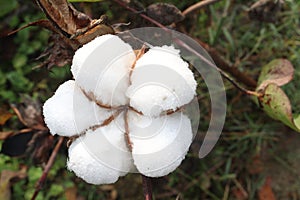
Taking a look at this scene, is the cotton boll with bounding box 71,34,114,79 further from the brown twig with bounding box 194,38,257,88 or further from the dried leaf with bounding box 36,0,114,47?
the brown twig with bounding box 194,38,257,88

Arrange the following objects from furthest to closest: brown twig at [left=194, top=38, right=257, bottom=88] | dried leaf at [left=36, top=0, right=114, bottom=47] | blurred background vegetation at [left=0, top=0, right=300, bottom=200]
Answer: blurred background vegetation at [left=0, top=0, right=300, bottom=200]
brown twig at [left=194, top=38, right=257, bottom=88]
dried leaf at [left=36, top=0, right=114, bottom=47]

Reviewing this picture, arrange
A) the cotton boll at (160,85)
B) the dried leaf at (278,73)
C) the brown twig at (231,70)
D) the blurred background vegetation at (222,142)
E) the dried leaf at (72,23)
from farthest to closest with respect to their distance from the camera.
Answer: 1. the blurred background vegetation at (222,142)
2. the brown twig at (231,70)
3. the dried leaf at (278,73)
4. the dried leaf at (72,23)
5. the cotton boll at (160,85)

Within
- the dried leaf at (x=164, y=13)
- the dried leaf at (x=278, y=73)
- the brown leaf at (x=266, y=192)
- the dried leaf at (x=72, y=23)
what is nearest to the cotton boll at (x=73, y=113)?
the dried leaf at (x=72, y=23)

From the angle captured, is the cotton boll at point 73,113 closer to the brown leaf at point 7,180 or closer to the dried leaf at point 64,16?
the dried leaf at point 64,16

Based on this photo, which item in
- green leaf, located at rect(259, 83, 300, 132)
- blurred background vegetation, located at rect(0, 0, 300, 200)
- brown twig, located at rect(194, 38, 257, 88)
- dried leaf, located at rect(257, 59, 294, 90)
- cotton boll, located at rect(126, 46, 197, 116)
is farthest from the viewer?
blurred background vegetation, located at rect(0, 0, 300, 200)

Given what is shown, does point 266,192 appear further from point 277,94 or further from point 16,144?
point 16,144

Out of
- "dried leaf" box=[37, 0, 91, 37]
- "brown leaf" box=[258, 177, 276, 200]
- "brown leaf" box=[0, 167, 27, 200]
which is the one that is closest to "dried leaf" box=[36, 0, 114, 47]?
"dried leaf" box=[37, 0, 91, 37]

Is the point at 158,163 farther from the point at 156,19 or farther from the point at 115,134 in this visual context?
the point at 156,19

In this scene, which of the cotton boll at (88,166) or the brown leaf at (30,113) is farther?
the brown leaf at (30,113)
